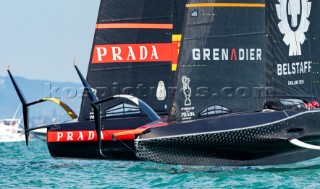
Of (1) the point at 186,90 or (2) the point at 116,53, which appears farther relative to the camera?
(2) the point at 116,53

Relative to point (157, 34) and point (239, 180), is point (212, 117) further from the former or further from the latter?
point (157, 34)

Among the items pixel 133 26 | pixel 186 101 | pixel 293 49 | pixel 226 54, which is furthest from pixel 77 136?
pixel 293 49

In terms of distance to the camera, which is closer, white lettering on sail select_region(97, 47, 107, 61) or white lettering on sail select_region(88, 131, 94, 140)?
white lettering on sail select_region(88, 131, 94, 140)

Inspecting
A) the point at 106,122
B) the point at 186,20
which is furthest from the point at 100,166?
the point at 186,20

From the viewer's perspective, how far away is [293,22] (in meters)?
25.1

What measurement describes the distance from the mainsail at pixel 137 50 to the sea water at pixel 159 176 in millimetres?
2264

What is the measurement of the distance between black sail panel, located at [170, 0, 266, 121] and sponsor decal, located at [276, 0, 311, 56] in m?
0.79

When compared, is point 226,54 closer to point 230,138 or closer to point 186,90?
point 186,90

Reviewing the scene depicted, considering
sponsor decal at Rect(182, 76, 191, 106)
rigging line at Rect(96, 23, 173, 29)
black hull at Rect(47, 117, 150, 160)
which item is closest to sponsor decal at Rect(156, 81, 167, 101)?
black hull at Rect(47, 117, 150, 160)

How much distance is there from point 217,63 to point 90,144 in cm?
509

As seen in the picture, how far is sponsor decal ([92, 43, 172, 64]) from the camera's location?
2950 centimetres

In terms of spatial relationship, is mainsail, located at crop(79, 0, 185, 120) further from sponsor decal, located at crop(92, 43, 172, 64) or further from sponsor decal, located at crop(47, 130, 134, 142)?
sponsor decal, located at crop(47, 130, 134, 142)

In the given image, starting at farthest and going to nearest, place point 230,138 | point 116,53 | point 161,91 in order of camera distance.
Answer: point 116,53, point 161,91, point 230,138

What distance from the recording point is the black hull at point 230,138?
23.2 m
